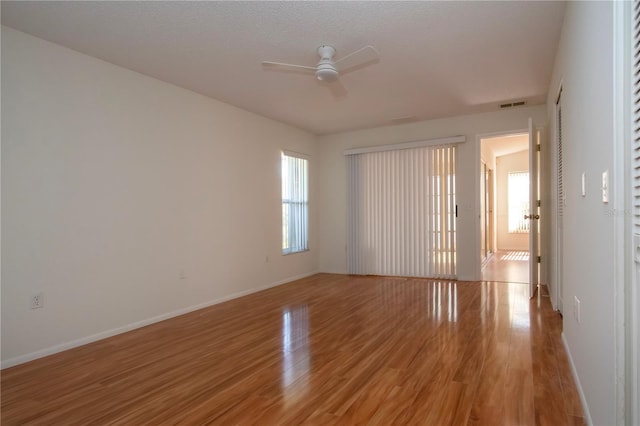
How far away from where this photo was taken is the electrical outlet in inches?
115

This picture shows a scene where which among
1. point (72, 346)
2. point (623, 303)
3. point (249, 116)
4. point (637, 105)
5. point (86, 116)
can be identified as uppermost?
point (249, 116)

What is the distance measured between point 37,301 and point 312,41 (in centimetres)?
322

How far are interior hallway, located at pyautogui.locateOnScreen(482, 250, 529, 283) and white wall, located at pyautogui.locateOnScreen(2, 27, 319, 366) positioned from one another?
4.13m

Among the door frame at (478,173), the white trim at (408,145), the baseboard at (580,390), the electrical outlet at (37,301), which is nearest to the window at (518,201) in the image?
the door frame at (478,173)

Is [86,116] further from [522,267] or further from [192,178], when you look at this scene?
[522,267]

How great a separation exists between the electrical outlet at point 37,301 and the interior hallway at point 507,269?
5.77 m

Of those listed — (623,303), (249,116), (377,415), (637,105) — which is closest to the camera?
(637,105)

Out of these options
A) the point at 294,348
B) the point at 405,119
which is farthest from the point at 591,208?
the point at 405,119

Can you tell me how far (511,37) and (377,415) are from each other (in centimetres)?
327

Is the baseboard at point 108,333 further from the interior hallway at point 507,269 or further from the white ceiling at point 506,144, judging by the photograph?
the white ceiling at point 506,144

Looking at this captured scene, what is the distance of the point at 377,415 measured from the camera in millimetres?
1941

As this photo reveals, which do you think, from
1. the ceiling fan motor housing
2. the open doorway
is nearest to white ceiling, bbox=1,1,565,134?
the ceiling fan motor housing

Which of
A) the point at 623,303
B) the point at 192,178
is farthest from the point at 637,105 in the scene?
the point at 192,178

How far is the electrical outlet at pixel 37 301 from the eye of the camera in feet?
9.61
